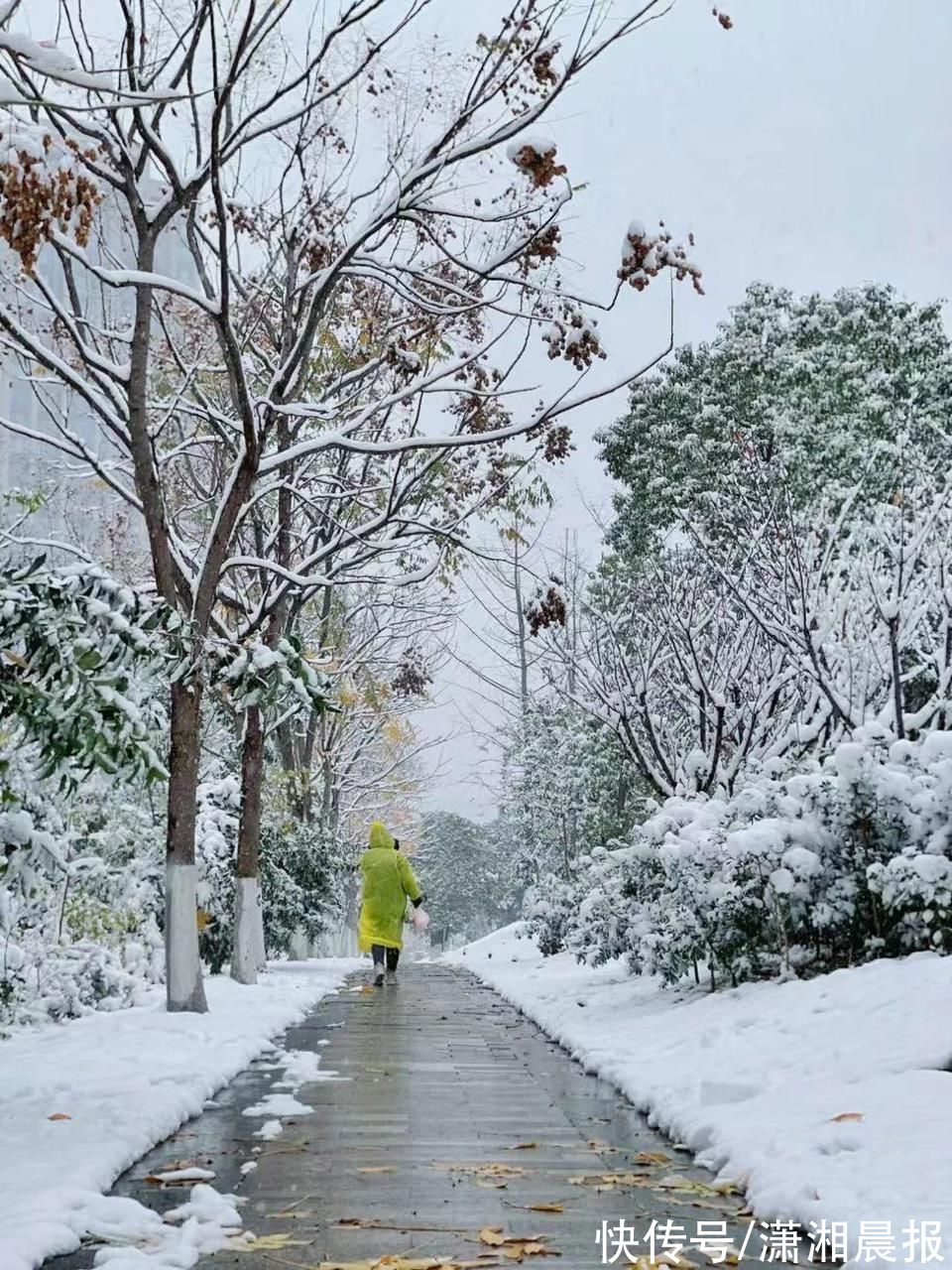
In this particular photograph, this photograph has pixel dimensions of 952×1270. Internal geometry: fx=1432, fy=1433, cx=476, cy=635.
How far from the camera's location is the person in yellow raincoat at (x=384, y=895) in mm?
→ 16969

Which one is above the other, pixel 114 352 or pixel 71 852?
pixel 114 352

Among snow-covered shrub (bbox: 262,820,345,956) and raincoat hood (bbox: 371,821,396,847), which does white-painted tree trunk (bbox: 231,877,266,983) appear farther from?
snow-covered shrub (bbox: 262,820,345,956)

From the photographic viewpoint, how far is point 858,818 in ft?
33.3

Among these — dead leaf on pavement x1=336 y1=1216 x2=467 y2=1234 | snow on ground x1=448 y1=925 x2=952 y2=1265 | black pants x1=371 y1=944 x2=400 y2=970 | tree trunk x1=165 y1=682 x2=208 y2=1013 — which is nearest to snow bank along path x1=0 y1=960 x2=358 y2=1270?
tree trunk x1=165 y1=682 x2=208 y2=1013

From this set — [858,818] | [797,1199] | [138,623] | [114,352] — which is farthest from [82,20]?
[797,1199]

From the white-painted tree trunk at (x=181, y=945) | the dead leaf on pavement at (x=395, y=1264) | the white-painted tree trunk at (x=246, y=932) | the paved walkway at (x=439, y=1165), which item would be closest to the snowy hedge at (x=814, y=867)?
the paved walkway at (x=439, y=1165)

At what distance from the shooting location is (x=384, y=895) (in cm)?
1697

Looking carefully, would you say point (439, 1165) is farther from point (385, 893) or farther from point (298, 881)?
point (298, 881)

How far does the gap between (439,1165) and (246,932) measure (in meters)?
10.1

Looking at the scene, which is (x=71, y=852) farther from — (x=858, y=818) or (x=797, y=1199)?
(x=797, y=1199)

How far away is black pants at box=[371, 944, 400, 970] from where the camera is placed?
1764 centimetres

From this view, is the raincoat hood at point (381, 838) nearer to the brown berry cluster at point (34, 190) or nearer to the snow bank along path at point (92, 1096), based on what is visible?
the snow bank along path at point (92, 1096)

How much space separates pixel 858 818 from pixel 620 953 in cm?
440

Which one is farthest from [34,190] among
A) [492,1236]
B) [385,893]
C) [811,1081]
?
[385,893]
